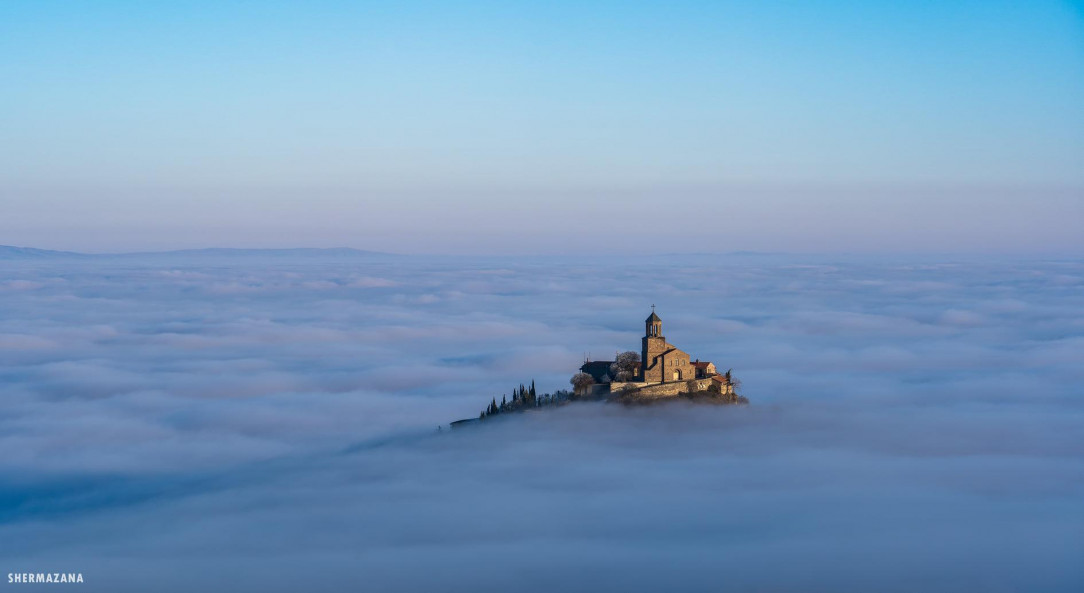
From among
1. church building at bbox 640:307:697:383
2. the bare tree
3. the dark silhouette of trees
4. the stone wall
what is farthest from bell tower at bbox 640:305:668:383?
the dark silhouette of trees

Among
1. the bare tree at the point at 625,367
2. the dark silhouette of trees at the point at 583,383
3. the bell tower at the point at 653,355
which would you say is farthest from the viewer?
the dark silhouette of trees at the point at 583,383

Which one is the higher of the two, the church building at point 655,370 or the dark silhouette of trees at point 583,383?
the church building at point 655,370

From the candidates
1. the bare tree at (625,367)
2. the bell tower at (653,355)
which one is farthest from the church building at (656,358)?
the bare tree at (625,367)

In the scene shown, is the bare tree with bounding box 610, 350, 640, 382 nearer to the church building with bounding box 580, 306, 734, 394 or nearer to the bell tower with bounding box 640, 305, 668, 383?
the church building with bounding box 580, 306, 734, 394

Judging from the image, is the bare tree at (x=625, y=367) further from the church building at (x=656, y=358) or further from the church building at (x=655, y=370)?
the church building at (x=656, y=358)

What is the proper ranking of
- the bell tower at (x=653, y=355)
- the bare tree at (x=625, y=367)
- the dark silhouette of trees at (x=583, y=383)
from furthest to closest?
the dark silhouette of trees at (x=583, y=383) → the bare tree at (x=625, y=367) → the bell tower at (x=653, y=355)

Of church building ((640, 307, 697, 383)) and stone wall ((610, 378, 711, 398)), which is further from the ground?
church building ((640, 307, 697, 383))

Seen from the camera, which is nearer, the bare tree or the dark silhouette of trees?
the bare tree

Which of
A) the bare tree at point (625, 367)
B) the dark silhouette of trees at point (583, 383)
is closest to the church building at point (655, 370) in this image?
the bare tree at point (625, 367)

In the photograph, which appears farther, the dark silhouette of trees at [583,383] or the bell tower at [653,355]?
the dark silhouette of trees at [583,383]

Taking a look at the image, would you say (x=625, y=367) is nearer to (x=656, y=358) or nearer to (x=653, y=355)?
(x=653, y=355)
